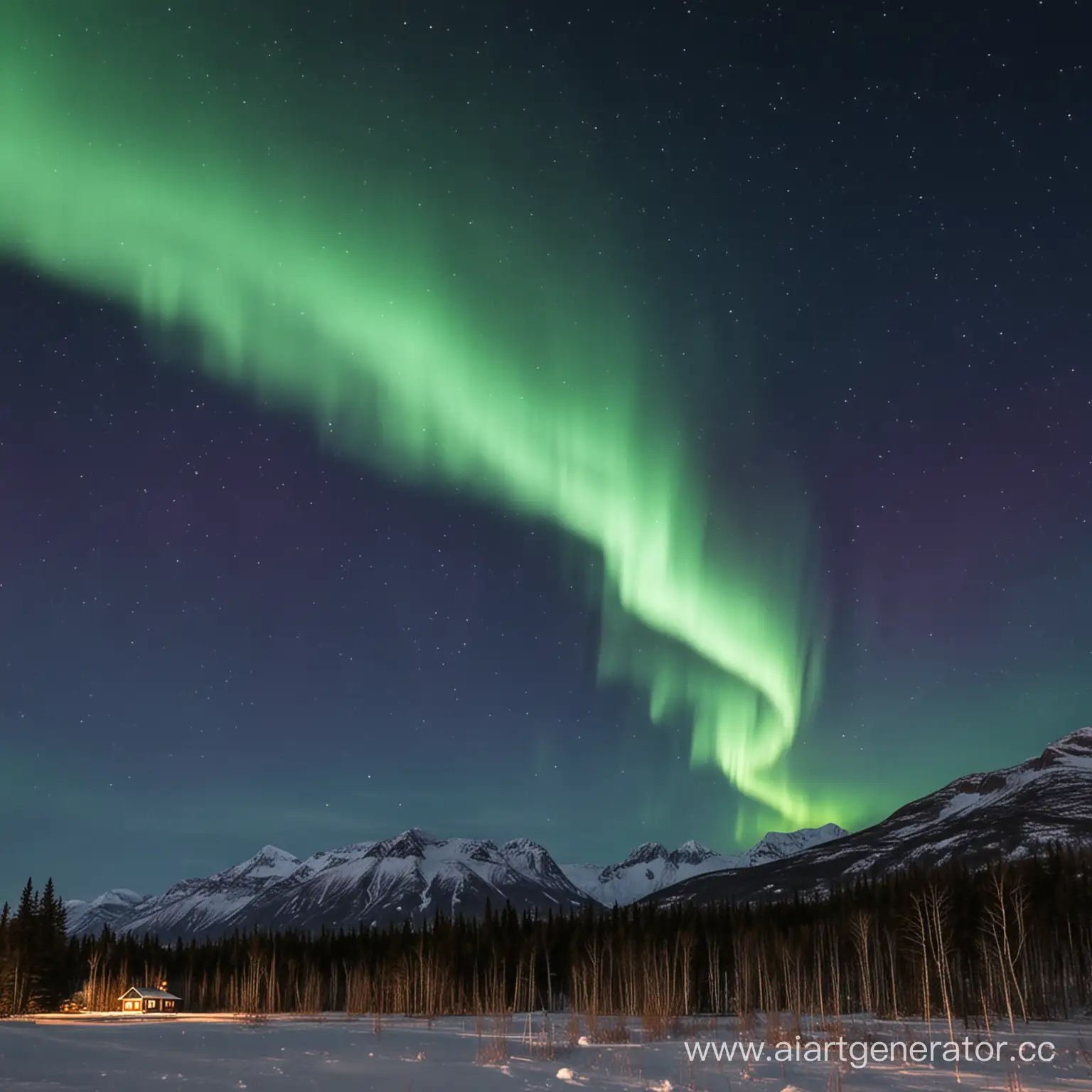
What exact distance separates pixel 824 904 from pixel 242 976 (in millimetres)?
82086

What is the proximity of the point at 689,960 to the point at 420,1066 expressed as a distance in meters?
81.9

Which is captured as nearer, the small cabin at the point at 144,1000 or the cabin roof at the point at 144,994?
the small cabin at the point at 144,1000

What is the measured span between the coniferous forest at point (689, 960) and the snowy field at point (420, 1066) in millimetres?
25548

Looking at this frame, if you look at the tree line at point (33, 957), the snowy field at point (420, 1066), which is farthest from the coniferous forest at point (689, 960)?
the snowy field at point (420, 1066)

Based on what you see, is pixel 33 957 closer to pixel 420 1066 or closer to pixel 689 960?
pixel 689 960

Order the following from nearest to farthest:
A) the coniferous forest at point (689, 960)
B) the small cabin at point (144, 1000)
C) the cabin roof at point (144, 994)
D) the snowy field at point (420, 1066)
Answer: the snowy field at point (420, 1066) → the coniferous forest at point (689, 960) → the small cabin at point (144, 1000) → the cabin roof at point (144, 994)

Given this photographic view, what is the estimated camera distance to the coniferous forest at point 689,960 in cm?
8938

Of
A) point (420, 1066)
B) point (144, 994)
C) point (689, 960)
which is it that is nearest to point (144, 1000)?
point (144, 994)

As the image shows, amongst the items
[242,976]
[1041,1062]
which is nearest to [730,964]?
[242,976]

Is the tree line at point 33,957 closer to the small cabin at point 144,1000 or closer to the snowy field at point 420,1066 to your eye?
the small cabin at point 144,1000

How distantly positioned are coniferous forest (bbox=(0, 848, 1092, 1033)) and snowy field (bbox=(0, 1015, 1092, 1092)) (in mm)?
25548

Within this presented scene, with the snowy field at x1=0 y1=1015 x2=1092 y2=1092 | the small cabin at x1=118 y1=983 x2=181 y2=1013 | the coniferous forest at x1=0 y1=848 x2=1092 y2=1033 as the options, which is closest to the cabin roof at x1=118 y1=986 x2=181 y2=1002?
the small cabin at x1=118 y1=983 x2=181 y2=1013

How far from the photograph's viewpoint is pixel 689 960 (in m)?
108

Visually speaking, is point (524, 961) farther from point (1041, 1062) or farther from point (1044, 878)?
point (1041, 1062)
